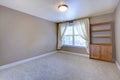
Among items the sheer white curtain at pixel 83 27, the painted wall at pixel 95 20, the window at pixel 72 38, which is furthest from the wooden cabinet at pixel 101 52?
the window at pixel 72 38

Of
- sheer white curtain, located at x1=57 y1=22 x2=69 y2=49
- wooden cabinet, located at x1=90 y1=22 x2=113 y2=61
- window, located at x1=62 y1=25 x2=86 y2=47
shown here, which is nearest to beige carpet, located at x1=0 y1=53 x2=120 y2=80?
wooden cabinet, located at x1=90 y1=22 x2=113 y2=61

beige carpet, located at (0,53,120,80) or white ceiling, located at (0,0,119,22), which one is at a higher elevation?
white ceiling, located at (0,0,119,22)

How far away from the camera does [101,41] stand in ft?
12.3

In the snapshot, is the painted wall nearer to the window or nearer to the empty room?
the empty room

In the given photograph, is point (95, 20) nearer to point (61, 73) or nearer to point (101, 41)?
point (101, 41)


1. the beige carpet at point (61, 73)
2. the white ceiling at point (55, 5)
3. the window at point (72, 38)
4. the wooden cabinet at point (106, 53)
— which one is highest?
the white ceiling at point (55, 5)

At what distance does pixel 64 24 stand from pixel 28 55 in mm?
3035

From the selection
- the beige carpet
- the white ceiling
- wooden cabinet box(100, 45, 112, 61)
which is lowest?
the beige carpet

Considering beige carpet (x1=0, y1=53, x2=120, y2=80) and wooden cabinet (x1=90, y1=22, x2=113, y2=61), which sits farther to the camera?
wooden cabinet (x1=90, y1=22, x2=113, y2=61)

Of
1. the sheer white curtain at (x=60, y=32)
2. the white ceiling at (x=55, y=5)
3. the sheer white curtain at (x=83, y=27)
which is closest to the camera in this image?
the white ceiling at (x=55, y=5)

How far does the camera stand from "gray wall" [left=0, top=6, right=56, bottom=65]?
2.73 metres

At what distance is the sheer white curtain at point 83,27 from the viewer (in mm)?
4062

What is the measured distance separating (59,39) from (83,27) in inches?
75.7

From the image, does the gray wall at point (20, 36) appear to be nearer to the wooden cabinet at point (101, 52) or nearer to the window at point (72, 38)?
the window at point (72, 38)
